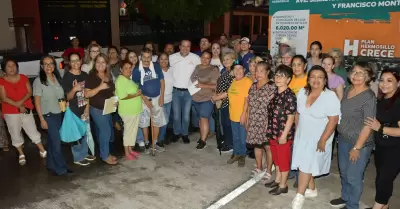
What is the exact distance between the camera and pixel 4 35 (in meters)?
11.9

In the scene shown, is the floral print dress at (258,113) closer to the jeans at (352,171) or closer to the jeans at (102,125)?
the jeans at (352,171)

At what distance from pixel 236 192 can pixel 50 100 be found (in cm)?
287

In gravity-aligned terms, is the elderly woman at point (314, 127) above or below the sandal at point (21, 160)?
above

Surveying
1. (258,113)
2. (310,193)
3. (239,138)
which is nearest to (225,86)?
(239,138)

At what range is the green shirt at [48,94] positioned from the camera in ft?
16.4

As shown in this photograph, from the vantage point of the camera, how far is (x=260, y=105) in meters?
4.77

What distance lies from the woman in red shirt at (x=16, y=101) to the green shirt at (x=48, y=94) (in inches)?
26.4

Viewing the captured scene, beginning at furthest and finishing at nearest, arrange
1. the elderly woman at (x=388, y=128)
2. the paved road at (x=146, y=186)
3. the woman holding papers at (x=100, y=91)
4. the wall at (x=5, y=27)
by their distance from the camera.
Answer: the wall at (x=5, y=27), the woman holding papers at (x=100, y=91), the paved road at (x=146, y=186), the elderly woman at (x=388, y=128)

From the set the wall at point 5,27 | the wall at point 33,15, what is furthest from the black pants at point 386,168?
the wall at point 33,15

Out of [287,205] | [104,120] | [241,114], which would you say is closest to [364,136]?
[287,205]

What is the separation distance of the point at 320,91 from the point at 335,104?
0.73 feet

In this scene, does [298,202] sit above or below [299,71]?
below

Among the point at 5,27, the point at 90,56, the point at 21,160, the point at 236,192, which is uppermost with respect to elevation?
the point at 5,27

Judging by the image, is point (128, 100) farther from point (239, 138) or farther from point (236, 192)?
point (236, 192)
